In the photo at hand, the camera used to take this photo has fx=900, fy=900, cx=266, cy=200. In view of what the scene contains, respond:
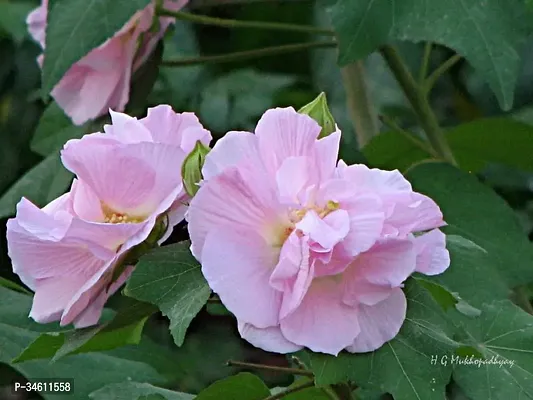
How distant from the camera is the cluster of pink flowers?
438mm

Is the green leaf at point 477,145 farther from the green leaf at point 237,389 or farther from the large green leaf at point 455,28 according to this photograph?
the green leaf at point 237,389

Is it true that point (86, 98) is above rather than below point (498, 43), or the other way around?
below

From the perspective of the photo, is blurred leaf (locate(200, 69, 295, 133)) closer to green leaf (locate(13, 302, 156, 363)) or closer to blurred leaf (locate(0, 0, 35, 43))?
blurred leaf (locate(0, 0, 35, 43))

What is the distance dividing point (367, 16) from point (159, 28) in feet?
0.78

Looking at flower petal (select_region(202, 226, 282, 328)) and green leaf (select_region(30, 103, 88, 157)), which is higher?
flower petal (select_region(202, 226, 282, 328))

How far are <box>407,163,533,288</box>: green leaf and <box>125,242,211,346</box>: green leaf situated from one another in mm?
332

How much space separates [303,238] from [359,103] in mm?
501

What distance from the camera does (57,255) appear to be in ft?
1.57

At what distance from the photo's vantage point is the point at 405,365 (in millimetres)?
447

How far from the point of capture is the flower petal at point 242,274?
1.43 ft

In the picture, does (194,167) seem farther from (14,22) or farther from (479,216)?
(14,22)

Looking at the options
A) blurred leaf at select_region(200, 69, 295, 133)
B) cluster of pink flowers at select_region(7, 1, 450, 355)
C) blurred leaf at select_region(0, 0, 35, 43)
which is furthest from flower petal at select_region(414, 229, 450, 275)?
blurred leaf at select_region(0, 0, 35, 43)

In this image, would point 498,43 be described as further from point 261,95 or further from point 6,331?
point 261,95

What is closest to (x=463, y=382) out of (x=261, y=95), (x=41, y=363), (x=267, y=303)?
(x=267, y=303)
